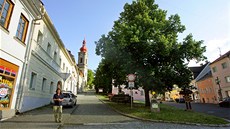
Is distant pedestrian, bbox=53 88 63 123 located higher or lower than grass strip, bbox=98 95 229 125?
higher

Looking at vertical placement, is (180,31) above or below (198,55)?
above

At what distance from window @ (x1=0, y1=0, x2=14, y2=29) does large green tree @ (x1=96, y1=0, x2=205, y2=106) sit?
27.9ft

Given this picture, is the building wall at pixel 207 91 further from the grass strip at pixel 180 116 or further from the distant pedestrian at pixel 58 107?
the distant pedestrian at pixel 58 107

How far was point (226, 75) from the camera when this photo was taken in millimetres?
33344

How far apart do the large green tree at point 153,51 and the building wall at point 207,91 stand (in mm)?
27093

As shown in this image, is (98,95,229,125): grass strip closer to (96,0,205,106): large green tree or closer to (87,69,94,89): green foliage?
(96,0,205,106): large green tree

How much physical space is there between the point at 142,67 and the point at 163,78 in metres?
2.36

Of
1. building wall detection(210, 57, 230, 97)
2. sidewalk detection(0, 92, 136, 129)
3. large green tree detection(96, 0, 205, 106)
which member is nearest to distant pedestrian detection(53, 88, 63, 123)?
sidewalk detection(0, 92, 136, 129)

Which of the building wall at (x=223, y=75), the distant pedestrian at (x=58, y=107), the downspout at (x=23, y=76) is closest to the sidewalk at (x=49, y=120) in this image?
the distant pedestrian at (x=58, y=107)

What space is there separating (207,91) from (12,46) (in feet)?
148

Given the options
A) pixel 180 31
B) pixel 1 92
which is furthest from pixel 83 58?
pixel 1 92

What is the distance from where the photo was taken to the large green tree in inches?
596

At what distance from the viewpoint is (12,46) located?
10.0 metres

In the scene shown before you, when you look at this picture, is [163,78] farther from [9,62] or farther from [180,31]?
[9,62]
